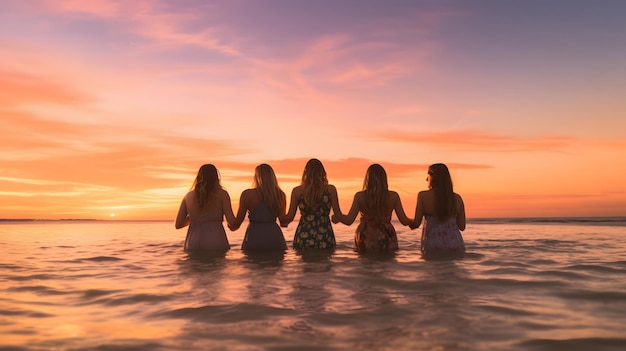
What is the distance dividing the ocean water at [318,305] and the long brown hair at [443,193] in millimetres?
1284

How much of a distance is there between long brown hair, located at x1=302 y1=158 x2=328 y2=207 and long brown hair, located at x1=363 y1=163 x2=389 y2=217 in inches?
39.1

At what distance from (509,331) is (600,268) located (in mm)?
5459

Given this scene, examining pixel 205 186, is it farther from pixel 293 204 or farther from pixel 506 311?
pixel 506 311

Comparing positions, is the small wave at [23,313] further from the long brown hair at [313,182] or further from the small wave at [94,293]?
the long brown hair at [313,182]

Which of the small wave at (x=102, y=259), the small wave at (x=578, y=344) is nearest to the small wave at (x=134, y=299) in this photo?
the small wave at (x=578, y=344)

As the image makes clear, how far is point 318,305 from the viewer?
5.34 m

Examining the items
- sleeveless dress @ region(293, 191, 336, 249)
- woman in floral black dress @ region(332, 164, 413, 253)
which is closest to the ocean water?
woman in floral black dress @ region(332, 164, 413, 253)

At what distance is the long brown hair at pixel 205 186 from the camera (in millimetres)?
10547

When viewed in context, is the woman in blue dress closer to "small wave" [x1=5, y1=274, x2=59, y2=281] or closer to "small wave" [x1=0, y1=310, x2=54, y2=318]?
"small wave" [x1=5, y1=274, x2=59, y2=281]

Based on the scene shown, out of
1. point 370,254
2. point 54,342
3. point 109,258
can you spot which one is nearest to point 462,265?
point 370,254

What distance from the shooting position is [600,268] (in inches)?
338

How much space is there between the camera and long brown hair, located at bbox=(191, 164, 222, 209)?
1055 centimetres

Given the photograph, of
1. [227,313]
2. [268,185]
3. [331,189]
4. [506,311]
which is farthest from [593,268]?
[227,313]

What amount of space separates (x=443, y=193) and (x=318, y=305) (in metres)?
5.71
